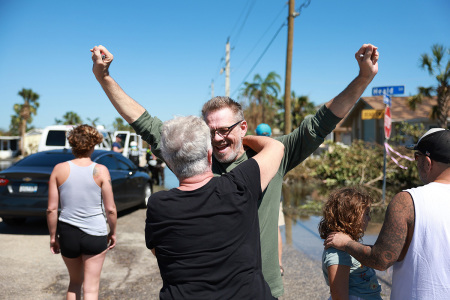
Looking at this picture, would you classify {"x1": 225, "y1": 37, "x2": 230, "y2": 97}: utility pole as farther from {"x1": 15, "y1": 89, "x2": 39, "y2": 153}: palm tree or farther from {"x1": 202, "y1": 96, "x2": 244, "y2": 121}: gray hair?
{"x1": 15, "y1": 89, "x2": 39, "y2": 153}: palm tree

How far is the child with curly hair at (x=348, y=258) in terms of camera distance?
2320 mm

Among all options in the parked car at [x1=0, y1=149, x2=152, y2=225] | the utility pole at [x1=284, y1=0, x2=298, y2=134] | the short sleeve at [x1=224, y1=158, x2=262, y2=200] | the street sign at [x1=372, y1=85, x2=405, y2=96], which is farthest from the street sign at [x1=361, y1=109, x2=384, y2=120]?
the short sleeve at [x1=224, y1=158, x2=262, y2=200]

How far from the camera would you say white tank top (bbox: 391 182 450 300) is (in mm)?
1891

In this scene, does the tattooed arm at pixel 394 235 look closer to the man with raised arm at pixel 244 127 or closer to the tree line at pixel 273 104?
the man with raised arm at pixel 244 127

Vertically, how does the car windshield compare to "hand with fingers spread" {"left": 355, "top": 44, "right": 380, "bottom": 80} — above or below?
below

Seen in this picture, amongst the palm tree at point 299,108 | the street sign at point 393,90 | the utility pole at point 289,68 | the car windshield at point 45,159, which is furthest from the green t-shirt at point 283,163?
the palm tree at point 299,108

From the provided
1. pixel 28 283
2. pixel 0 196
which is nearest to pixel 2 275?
pixel 28 283

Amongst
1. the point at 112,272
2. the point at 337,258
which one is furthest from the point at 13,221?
the point at 337,258

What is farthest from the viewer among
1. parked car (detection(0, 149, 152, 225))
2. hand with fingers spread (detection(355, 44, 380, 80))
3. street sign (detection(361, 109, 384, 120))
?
street sign (detection(361, 109, 384, 120))

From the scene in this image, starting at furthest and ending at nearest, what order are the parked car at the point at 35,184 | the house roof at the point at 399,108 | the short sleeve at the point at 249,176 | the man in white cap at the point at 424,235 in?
the house roof at the point at 399,108 < the parked car at the point at 35,184 < the man in white cap at the point at 424,235 < the short sleeve at the point at 249,176

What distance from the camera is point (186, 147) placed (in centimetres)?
176

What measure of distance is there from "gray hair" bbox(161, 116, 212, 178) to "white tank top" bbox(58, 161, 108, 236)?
2.02m

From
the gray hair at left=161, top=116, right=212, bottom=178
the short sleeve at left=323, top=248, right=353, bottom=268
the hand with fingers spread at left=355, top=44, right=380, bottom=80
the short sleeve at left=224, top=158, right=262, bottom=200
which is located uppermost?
the hand with fingers spread at left=355, top=44, right=380, bottom=80

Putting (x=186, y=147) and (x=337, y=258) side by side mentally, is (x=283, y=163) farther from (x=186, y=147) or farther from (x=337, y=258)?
(x=186, y=147)
